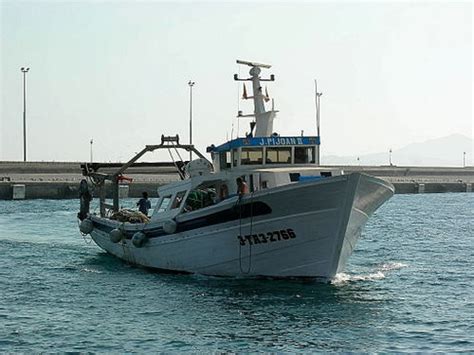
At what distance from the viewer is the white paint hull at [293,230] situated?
25.2 meters

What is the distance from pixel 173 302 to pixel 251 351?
6.03 metres

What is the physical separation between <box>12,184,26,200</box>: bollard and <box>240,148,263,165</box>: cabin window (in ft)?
221

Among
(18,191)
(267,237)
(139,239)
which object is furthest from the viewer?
(18,191)

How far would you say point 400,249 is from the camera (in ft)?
136

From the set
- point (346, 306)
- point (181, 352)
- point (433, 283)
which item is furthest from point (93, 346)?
point (433, 283)

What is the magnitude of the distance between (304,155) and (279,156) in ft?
2.94

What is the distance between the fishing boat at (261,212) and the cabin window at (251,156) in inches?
1.3

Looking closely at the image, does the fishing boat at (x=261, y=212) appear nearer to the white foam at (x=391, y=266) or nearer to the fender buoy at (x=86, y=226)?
the white foam at (x=391, y=266)

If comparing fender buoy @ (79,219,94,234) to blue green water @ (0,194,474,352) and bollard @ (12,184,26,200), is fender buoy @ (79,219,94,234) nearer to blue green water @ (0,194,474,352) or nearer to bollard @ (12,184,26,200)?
blue green water @ (0,194,474,352)

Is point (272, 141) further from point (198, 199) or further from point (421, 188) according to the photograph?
point (421, 188)

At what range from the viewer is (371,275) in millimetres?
30375

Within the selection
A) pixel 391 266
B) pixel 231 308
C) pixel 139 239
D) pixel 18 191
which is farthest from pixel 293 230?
pixel 18 191

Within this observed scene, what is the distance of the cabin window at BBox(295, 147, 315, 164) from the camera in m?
29.0

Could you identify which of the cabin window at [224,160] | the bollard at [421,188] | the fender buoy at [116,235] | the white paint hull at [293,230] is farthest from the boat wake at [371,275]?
the bollard at [421,188]
